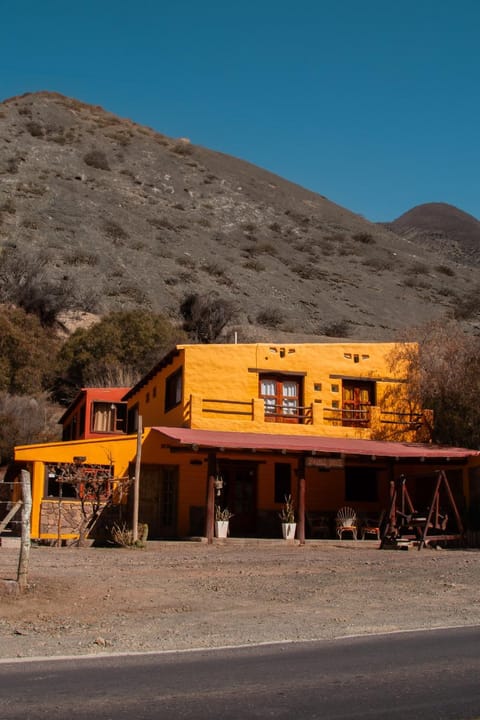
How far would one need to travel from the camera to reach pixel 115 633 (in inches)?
408

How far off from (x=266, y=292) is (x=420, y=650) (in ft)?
170

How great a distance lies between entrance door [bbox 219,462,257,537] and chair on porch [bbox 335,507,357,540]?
2697mm

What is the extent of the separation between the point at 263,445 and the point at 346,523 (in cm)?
408

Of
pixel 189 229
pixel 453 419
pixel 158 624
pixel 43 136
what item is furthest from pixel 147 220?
pixel 158 624

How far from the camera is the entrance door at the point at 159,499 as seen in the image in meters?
24.6

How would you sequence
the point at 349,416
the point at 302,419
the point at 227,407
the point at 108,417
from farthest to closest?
the point at 108,417 < the point at 349,416 < the point at 302,419 < the point at 227,407

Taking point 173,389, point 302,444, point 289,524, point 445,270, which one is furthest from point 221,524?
point 445,270

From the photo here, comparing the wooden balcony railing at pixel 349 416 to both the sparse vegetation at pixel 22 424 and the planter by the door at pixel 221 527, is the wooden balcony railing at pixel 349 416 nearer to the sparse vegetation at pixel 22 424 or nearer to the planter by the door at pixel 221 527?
the planter by the door at pixel 221 527

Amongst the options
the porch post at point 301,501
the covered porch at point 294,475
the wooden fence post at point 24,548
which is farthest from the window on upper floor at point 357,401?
the wooden fence post at point 24,548

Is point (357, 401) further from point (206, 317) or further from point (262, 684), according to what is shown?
point (206, 317)

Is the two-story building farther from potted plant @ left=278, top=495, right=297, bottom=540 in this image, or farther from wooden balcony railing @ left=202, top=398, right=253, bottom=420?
potted plant @ left=278, top=495, right=297, bottom=540

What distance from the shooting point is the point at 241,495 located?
1037 inches

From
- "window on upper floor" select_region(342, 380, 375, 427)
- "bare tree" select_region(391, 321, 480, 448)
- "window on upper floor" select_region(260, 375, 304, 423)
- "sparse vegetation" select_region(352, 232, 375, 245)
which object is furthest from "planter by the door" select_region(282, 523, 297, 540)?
"sparse vegetation" select_region(352, 232, 375, 245)

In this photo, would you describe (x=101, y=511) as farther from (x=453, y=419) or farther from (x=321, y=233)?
(x=321, y=233)
